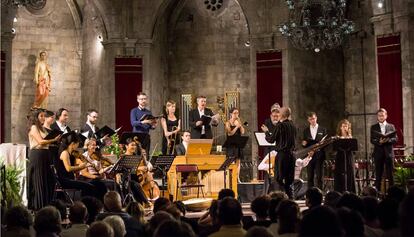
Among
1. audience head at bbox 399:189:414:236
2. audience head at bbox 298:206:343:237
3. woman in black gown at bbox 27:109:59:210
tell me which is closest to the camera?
audience head at bbox 399:189:414:236

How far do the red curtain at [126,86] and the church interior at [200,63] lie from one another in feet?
0.09

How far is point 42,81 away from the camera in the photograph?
20.2m

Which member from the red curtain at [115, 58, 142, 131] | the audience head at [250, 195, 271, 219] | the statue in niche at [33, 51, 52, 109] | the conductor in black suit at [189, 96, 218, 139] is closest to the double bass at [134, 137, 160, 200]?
the conductor in black suit at [189, 96, 218, 139]

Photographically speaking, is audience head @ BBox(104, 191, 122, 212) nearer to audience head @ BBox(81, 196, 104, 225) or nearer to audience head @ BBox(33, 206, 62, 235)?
audience head @ BBox(81, 196, 104, 225)

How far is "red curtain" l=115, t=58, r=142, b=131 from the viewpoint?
19625 mm

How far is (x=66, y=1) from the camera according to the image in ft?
70.0

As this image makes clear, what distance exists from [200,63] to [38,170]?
1177cm

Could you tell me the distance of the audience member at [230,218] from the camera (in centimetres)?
501

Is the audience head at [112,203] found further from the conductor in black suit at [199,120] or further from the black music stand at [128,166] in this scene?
the conductor in black suit at [199,120]

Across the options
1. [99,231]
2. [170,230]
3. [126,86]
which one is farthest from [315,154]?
[170,230]

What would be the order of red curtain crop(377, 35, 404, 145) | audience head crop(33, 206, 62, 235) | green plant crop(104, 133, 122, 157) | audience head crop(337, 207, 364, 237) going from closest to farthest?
audience head crop(337, 207, 364, 237), audience head crop(33, 206, 62, 235), green plant crop(104, 133, 122, 157), red curtain crop(377, 35, 404, 145)

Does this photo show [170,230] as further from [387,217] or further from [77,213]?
[77,213]

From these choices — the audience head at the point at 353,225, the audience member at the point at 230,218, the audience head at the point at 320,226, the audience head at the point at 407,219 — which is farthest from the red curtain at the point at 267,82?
the audience head at the point at 407,219

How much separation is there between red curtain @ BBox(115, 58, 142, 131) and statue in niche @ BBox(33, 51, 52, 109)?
6.78ft
